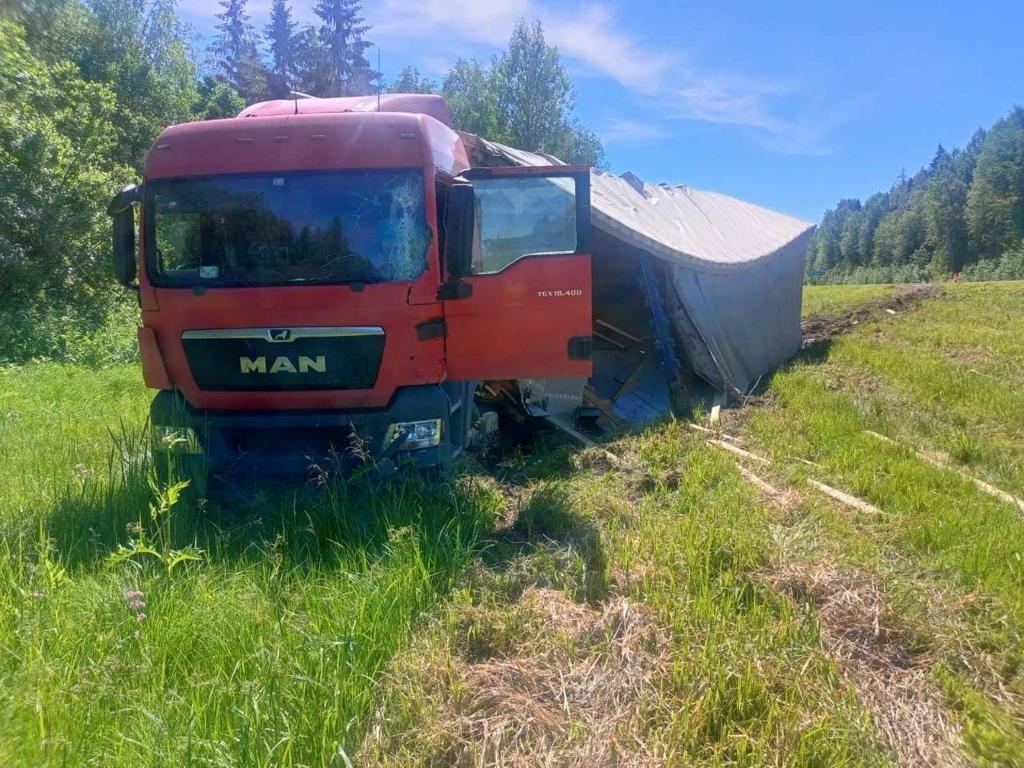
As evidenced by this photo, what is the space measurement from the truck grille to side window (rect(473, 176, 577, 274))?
1.16 meters

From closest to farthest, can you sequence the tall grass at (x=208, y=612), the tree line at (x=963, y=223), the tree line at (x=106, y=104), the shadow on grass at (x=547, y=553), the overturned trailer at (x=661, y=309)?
the tall grass at (x=208, y=612) → the shadow on grass at (x=547, y=553) → the overturned trailer at (x=661, y=309) → the tree line at (x=106, y=104) → the tree line at (x=963, y=223)

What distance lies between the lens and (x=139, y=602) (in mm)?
2879

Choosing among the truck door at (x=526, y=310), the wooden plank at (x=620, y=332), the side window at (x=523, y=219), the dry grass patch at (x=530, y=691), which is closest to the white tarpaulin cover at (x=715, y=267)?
the wooden plank at (x=620, y=332)

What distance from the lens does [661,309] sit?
317 inches

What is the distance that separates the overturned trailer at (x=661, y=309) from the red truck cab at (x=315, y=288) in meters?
1.75

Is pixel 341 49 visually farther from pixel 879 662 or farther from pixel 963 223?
pixel 963 223

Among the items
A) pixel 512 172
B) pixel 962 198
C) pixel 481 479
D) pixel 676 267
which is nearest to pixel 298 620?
pixel 481 479

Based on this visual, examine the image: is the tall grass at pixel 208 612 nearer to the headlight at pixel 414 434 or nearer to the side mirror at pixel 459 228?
the headlight at pixel 414 434

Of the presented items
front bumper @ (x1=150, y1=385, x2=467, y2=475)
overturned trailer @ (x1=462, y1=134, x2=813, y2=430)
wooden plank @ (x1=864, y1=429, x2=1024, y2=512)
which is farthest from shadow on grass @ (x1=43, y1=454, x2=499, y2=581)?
wooden plank @ (x1=864, y1=429, x2=1024, y2=512)

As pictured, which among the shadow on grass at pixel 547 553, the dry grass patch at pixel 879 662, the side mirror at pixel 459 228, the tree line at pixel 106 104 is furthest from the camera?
the tree line at pixel 106 104

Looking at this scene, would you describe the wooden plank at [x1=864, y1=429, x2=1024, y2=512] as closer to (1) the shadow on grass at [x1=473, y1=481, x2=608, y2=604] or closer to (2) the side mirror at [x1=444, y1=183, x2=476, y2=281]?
(1) the shadow on grass at [x1=473, y1=481, x2=608, y2=604]

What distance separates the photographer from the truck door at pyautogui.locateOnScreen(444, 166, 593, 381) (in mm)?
4836

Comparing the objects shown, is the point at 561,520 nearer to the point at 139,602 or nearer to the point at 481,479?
the point at 481,479

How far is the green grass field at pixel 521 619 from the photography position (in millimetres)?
2463
